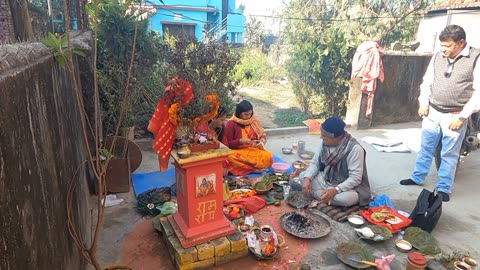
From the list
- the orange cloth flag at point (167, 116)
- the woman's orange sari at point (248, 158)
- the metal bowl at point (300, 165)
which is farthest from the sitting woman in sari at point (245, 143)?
the orange cloth flag at point (167, 116)

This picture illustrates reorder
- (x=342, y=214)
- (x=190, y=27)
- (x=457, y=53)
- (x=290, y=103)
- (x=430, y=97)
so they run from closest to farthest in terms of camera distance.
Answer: (x=342, y=214) < (x=457, y=53) < (x=430, y=97) < (x=290, y=103) < (x=190, y=27)

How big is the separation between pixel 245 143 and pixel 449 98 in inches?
107

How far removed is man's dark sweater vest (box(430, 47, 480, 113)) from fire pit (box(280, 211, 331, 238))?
7.33 feet

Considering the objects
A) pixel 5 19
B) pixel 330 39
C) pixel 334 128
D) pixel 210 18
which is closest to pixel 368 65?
pixel 330 39

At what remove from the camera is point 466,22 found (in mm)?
9805

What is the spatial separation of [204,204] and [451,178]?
3.24m

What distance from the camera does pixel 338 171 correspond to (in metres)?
3.73

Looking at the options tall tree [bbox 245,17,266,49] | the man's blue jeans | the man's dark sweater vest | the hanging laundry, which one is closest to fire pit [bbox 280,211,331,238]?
the man's blue jeans

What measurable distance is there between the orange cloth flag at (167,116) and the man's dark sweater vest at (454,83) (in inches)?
129

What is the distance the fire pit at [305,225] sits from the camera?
3223mm

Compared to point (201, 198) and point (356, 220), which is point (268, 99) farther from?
point (201, 198)

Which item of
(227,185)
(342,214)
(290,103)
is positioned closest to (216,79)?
(227,185)

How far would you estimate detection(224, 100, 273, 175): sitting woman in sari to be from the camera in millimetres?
4676

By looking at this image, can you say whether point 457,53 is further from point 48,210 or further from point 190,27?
point 190,27
